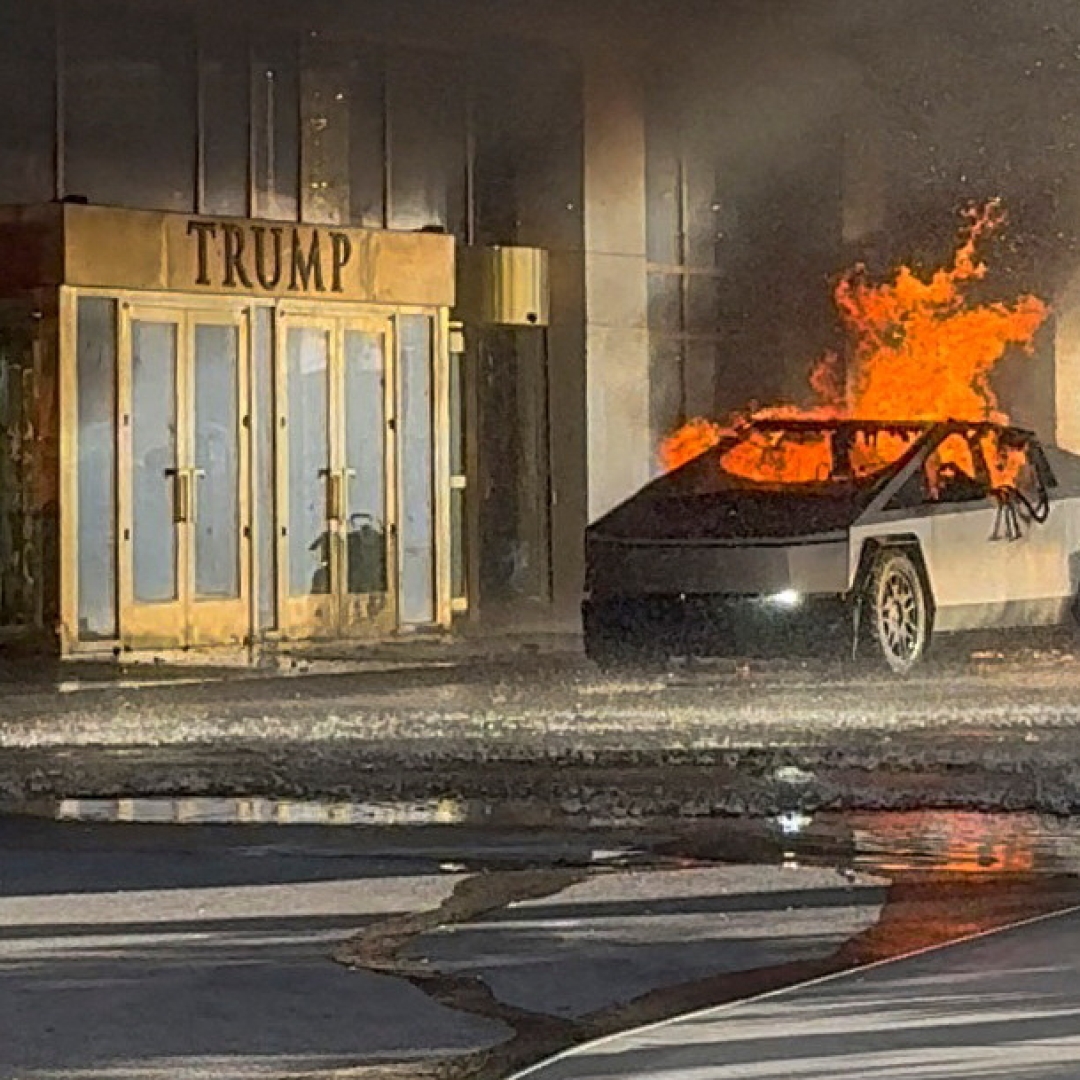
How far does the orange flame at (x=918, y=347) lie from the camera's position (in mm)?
→ 24375

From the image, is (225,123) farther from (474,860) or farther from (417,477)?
(474,860)

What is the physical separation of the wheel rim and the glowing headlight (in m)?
0.57

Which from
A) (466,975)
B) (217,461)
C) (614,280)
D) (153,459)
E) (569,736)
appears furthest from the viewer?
(614,280)

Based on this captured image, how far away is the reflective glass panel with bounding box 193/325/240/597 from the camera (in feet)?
71.1

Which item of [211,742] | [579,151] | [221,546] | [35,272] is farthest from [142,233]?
[211,742]

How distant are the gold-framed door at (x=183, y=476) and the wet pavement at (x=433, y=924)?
10097mm

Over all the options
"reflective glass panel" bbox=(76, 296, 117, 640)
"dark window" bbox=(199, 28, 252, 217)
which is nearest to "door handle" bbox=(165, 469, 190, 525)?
"reflective glass panel" bbox=(76, 296, 117, 640)

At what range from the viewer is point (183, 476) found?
2148cm

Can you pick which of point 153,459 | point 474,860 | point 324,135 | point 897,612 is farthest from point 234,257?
point 474,860

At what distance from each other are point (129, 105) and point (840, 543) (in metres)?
7.88

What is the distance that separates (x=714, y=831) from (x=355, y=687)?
23.8ft

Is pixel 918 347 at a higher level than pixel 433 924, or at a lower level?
higher

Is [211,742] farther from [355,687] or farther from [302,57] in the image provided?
[302,57]

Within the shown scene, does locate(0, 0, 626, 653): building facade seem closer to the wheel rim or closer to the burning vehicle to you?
the burning vehicle
